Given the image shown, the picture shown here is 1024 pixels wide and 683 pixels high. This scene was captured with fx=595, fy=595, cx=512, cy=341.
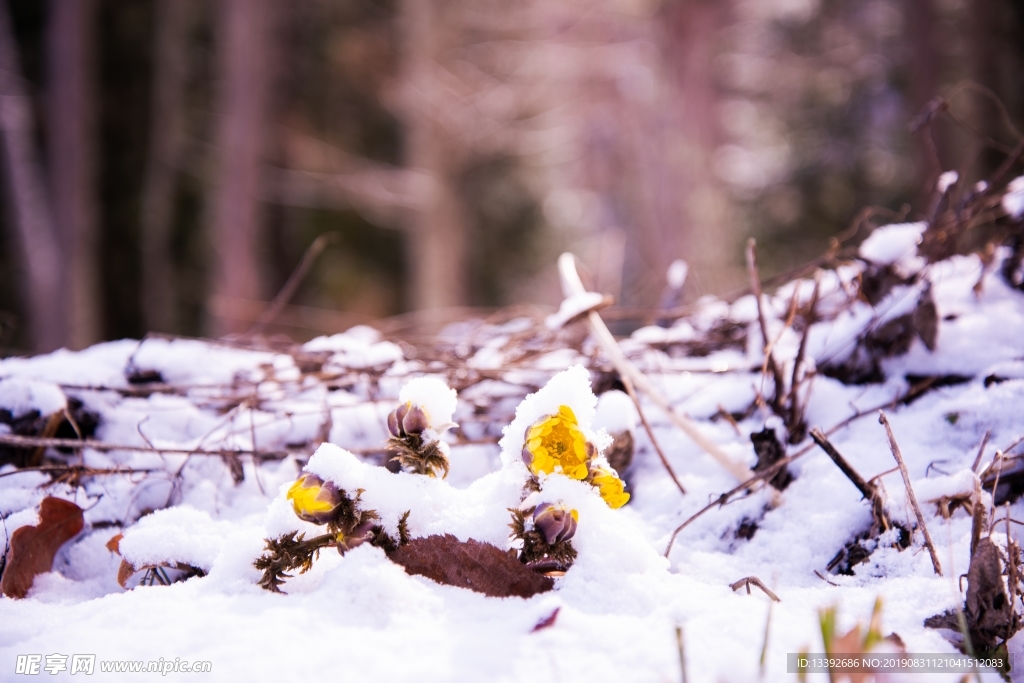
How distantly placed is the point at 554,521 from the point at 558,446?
0.09m

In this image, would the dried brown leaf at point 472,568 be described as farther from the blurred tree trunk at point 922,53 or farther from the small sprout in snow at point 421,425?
the blurred tree trunk at point 922,53

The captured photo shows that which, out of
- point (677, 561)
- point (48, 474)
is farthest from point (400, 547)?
point (48, 474)

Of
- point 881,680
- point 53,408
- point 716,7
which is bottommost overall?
point 881,680

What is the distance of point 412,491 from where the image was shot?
0.78 m

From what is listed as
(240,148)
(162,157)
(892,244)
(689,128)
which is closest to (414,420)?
(892,244)

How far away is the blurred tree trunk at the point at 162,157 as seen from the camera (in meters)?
7.36

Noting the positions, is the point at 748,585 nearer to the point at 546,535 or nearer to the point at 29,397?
the point at 546,535

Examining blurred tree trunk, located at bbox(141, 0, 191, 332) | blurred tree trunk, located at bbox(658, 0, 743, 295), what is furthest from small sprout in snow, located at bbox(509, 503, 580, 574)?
blurred tree trunk, located at bbox(141, 0, 191, 332)

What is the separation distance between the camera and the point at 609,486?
30.3 inches

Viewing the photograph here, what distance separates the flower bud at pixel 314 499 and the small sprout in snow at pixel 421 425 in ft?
0.33

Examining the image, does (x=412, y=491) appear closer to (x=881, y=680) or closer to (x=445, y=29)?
(x=881, y=680)

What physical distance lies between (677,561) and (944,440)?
0.54 m

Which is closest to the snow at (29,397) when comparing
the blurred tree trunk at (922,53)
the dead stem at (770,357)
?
the dead stem at (770,357)

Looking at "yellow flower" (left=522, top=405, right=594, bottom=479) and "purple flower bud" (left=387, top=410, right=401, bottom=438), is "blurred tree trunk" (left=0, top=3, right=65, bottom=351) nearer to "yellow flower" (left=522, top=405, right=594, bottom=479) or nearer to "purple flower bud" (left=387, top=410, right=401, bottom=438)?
"purple flower bud" (left=387, top=410, right=401, bottom=438)
